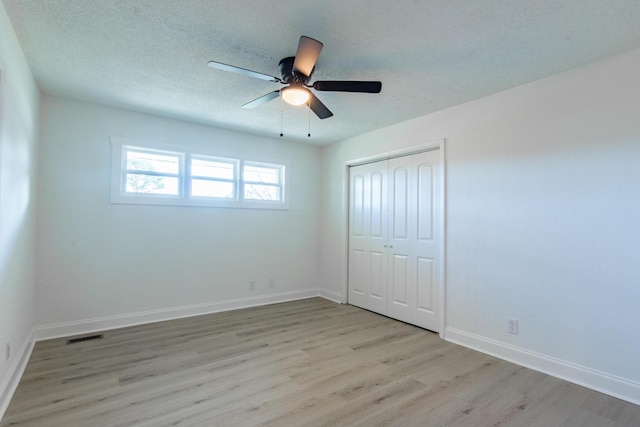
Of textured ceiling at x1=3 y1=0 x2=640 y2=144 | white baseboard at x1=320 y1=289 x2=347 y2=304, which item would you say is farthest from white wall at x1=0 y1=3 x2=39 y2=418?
white baseboard at x1=320 y1=289 x2=347 y2=304

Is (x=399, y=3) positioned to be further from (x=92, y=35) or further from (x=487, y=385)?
(x=487, y=385)

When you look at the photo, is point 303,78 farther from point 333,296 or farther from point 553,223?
point 333,296

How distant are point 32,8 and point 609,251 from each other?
14.1 ft

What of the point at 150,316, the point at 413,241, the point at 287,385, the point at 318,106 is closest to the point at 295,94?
the point at 318,106

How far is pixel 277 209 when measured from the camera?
4.99 metres

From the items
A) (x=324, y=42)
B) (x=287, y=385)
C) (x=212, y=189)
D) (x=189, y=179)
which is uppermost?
(x=324, y=42)

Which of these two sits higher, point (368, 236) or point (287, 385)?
point (368, 236)

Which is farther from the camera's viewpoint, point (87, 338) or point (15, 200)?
point (87, 338)

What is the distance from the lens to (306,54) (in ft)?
6.73

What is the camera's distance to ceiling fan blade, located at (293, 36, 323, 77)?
193 centimetres

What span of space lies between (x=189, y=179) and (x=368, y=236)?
257 cm

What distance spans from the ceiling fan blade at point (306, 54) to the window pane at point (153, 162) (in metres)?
2.64

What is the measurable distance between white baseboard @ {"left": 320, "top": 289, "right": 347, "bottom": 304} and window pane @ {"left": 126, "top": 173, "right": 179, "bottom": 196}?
2725 millimetres

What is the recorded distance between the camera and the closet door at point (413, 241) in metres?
3.73
